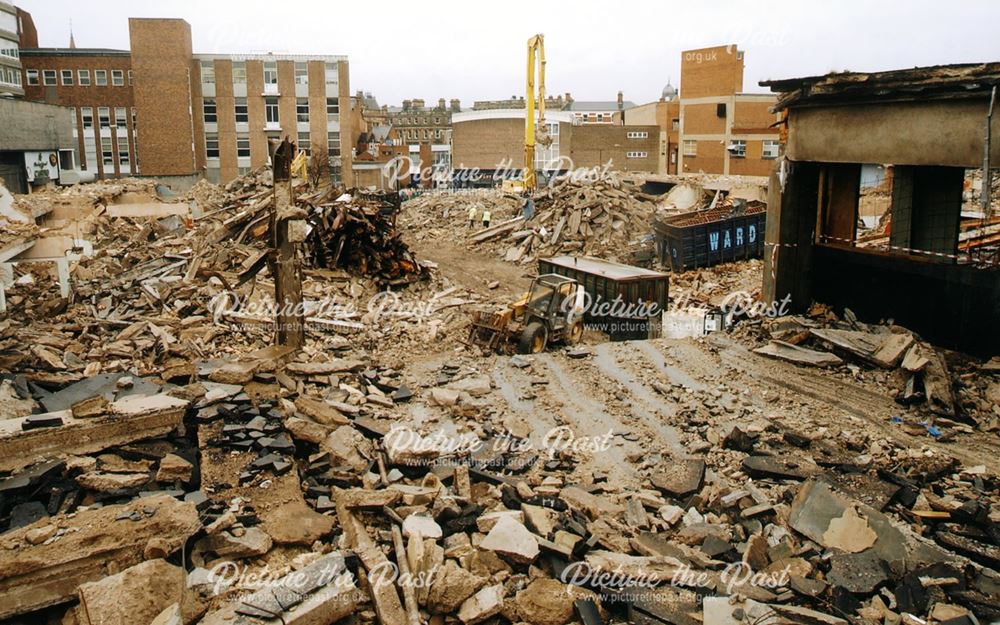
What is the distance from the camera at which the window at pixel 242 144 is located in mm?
55688

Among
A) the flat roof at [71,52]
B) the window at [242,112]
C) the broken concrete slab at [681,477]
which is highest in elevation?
the flat roof at [71,52]

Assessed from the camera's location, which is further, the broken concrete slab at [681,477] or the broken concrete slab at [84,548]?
the broken concrete slab at [681,477]

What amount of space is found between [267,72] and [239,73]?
2.08m

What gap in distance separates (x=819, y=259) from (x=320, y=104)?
1920 inches

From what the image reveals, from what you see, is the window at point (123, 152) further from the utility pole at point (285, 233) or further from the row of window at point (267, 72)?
the utility pole at point (285, 233)

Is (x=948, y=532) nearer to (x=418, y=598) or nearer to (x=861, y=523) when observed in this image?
(x=861, y=523)

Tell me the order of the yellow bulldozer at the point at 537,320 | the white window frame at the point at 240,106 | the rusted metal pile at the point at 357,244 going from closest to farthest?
1. the yellow bulldozer at the point at 537,320
2. the rusted metal pile at the point at 357,244
3. the white window frame at the point at 240,106

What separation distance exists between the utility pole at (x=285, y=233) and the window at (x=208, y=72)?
161 feet

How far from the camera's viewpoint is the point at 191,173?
5453 cm

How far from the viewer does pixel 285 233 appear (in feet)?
36.4

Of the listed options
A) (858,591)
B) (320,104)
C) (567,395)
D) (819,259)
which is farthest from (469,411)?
(320,104)

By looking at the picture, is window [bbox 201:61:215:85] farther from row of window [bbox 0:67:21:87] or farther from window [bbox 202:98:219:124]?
row of window [bbox 0:67:21:87]

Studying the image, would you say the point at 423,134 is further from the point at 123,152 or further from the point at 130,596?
the point at 130,596

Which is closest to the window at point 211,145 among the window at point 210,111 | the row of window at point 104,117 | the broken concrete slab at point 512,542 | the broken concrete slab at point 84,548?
the window at point 210,111
